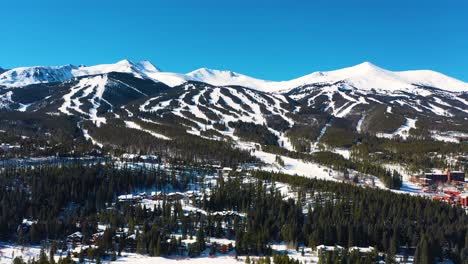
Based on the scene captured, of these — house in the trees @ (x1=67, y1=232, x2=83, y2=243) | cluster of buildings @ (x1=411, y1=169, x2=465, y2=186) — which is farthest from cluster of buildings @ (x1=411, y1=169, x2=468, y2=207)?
house in the trees @ (x1=67, y1=232, x2=83, y2=243)

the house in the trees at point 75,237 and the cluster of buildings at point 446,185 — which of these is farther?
the cluster of buildings at point 446,185

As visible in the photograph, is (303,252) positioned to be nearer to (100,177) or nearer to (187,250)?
(187,250)

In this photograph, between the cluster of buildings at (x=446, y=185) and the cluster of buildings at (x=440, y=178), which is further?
the cluster of buildings at (x=440, y=178)

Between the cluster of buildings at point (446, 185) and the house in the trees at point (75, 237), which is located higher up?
the cluster of buildings at point (446, 185)

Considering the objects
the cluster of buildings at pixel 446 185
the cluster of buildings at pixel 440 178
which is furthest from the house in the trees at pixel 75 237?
the cluster of buildings at pixel 440 178

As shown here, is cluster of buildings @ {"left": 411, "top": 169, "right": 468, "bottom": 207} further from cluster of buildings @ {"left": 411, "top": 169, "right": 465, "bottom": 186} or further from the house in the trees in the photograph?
the house in the trees

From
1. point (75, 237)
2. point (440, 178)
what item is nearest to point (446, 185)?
point (440, 178)

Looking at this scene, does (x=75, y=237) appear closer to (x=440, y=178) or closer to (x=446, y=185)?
(x=446, y=185)

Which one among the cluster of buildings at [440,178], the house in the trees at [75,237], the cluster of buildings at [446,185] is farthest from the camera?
the cluster of buildings at [440,178]

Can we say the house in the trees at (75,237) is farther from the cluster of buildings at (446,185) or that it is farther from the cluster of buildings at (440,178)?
the cluster of buildings at (440,178)

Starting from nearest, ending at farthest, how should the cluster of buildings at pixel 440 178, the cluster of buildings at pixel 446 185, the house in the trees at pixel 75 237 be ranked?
the house in the trees at pixel 75 237, the cluster of buildings at pixel 446 185, the cluster of buildings at pixel 440 178


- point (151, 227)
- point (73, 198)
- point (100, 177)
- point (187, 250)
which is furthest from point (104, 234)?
point (100, 177)
